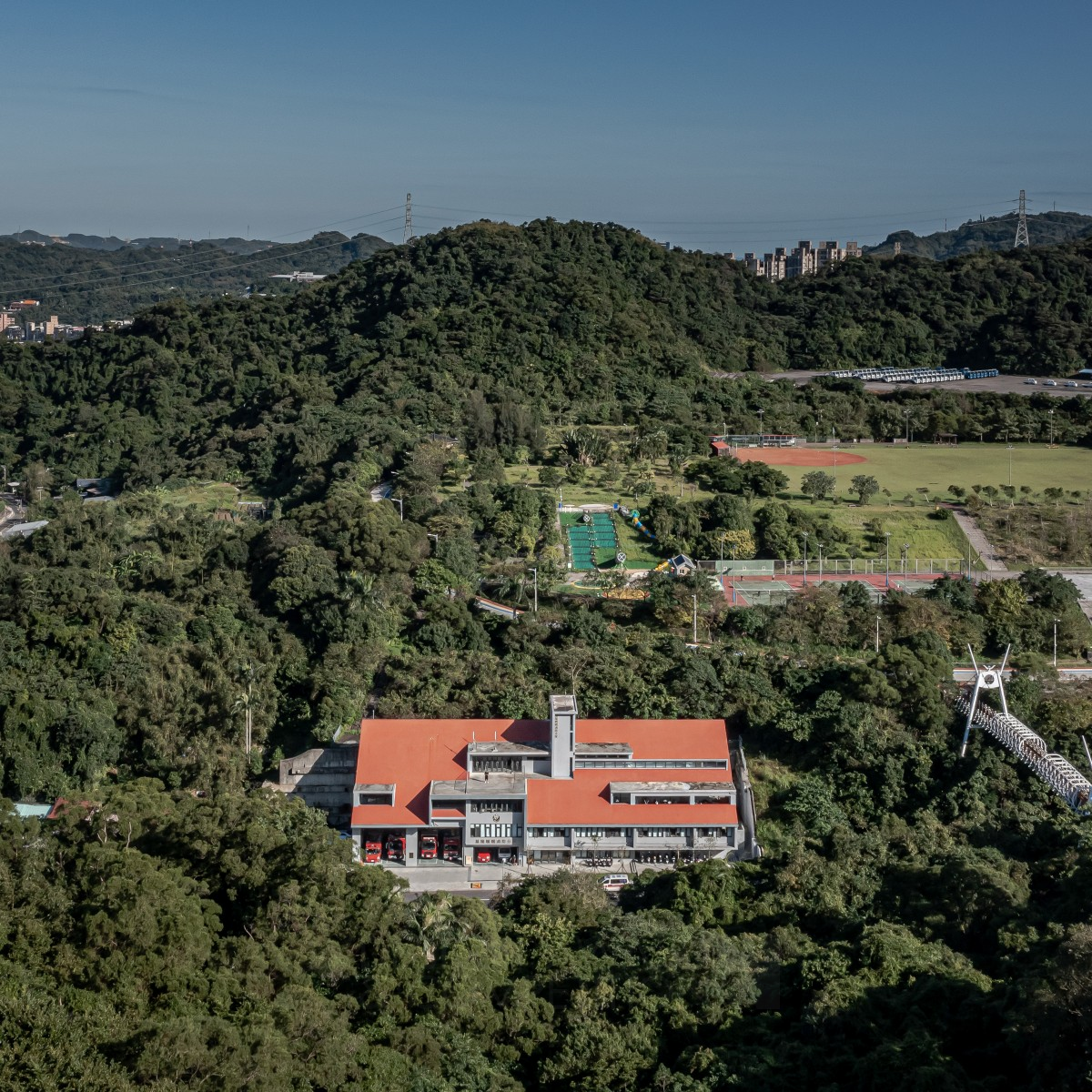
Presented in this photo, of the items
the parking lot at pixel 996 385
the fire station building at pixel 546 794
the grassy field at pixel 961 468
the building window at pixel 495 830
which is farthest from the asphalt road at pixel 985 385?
the building window at pixel 495 830

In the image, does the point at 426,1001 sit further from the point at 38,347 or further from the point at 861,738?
the point at 38,347

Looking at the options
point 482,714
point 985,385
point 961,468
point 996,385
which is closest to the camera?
point 482,714

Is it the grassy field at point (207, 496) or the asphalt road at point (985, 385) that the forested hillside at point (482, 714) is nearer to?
the grassy field at point (207, 496)

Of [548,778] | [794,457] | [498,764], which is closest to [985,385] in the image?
[794,457]

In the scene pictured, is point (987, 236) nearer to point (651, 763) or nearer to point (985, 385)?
point (985, 385)

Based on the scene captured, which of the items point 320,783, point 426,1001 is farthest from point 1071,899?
point 320,783

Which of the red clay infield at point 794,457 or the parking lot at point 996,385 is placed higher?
the parking lot at point 996,385

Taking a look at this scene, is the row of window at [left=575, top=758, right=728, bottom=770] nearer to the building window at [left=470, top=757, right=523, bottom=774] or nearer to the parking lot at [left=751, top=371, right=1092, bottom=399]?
the building window at [left=470, top=757, right=523, bottom=774]
